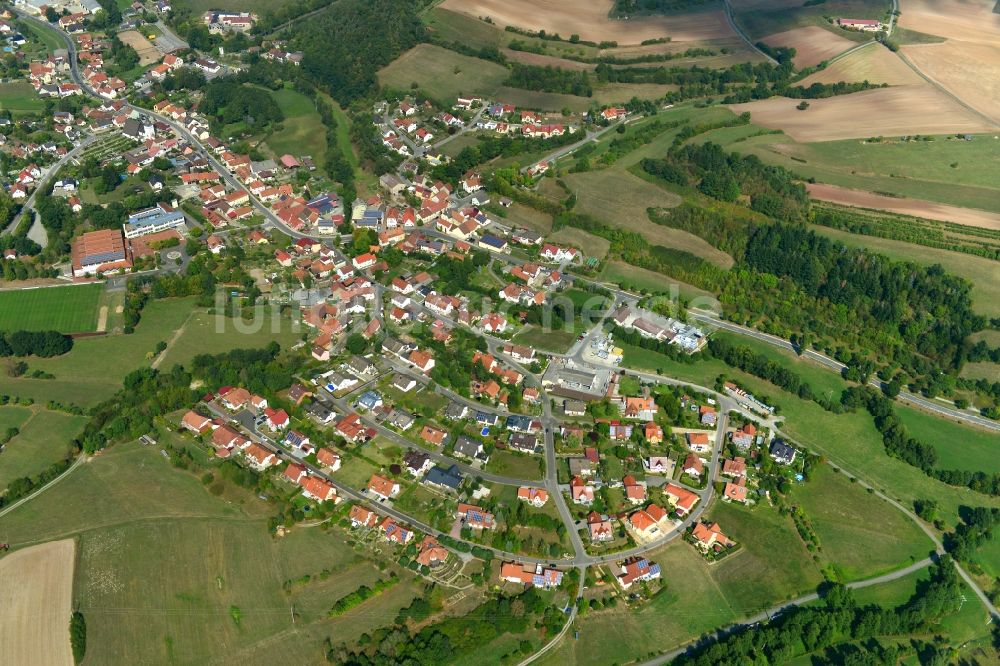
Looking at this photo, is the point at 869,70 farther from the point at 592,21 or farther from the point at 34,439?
the point at 34,439

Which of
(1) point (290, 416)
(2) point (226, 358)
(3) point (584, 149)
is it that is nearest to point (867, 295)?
(3) point (584, 149)

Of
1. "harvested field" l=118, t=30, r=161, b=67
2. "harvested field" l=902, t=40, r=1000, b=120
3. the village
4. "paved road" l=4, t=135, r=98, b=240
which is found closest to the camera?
the village

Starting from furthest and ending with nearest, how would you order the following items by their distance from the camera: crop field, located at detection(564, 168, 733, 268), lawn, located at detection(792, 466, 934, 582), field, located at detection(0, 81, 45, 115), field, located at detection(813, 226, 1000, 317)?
field, located at detection(0, 81, 45, 115), crop field, located at detection(564, 168, 733, 268), field, located at detection(813, 226, 1000, 317), lawn, located at detection(792, 466, 934, 582)

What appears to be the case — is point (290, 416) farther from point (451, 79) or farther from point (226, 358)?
point (451, 79)

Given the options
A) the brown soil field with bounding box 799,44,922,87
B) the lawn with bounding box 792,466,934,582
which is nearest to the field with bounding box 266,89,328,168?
the lawn with bounding box 792,466,934,582

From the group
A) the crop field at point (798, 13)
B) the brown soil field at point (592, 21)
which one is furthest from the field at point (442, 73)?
the crop field at point (798, 13)

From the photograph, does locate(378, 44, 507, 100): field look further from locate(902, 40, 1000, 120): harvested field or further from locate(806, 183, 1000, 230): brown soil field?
locate(902, 40, 1000, 120): harvested field

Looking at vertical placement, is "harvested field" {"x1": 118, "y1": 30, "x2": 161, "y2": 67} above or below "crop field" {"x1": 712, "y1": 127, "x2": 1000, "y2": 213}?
above
